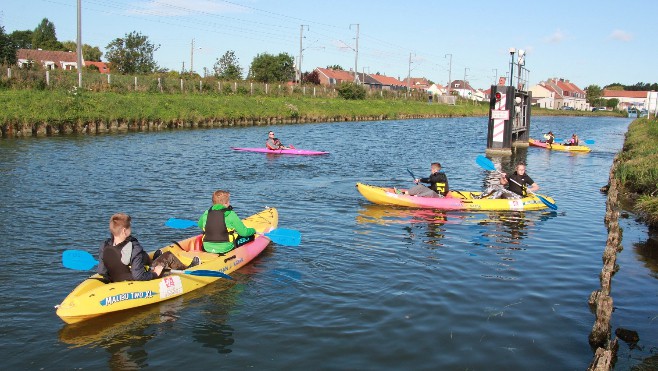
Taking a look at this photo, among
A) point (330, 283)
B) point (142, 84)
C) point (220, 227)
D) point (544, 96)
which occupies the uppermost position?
point (544, 96)

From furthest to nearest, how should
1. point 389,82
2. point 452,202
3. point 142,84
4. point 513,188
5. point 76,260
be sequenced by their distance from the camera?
point 389,82
point 142,84
point 513,188
point 452,202
point 76,260

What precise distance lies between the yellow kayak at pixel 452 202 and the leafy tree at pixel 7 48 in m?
34.9

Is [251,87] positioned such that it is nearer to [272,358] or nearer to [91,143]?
[91,143]

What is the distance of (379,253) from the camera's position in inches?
405

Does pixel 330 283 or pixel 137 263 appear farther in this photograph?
pixel 330 283

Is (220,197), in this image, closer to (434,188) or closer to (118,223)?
(118,223)

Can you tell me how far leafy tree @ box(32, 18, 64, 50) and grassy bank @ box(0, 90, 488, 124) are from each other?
53.7m

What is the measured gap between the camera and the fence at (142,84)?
31469mm

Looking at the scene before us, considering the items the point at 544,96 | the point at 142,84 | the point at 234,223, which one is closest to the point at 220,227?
the point at 234,223

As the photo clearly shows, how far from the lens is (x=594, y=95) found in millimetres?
138125

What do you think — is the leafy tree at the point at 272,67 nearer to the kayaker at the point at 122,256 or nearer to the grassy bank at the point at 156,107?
the grassy bank at the point at 156,107

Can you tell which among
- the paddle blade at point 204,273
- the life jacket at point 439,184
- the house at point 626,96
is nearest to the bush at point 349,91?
the life jacket at point 439,184

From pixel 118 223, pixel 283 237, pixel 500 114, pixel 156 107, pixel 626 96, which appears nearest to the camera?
pixel 118 223

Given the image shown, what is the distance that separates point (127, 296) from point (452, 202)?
858 cm
